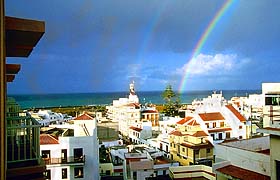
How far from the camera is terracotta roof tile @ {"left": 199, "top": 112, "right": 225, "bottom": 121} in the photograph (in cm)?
2462

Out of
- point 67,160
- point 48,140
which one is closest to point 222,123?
point 67,160

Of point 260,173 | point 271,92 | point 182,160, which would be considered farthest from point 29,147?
point 182,160

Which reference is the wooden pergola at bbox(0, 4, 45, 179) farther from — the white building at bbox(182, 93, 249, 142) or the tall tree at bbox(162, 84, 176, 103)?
the tall tree at bbox(162, 84, 176, 103)

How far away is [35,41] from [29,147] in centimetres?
Answer: 124

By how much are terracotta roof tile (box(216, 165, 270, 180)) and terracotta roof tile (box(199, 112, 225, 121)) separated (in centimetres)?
1698

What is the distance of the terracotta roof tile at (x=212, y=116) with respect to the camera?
24625mm

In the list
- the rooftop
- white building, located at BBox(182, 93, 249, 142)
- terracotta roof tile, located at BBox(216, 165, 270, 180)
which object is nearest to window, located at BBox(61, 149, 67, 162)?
the rooftop

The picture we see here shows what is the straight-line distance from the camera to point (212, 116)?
2531cm

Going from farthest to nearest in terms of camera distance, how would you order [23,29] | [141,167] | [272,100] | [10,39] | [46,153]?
[141,167], [46,153], [272,100], [10,39], [23,29]

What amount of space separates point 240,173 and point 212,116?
60.7ft

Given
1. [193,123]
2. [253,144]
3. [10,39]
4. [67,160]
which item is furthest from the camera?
[193,123]

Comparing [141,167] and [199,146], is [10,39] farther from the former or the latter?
[199,146]

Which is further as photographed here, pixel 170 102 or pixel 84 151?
pixel 170 102

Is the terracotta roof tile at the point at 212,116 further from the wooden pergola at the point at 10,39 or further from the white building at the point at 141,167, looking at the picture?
the wooden pergola at the point at 10,39
